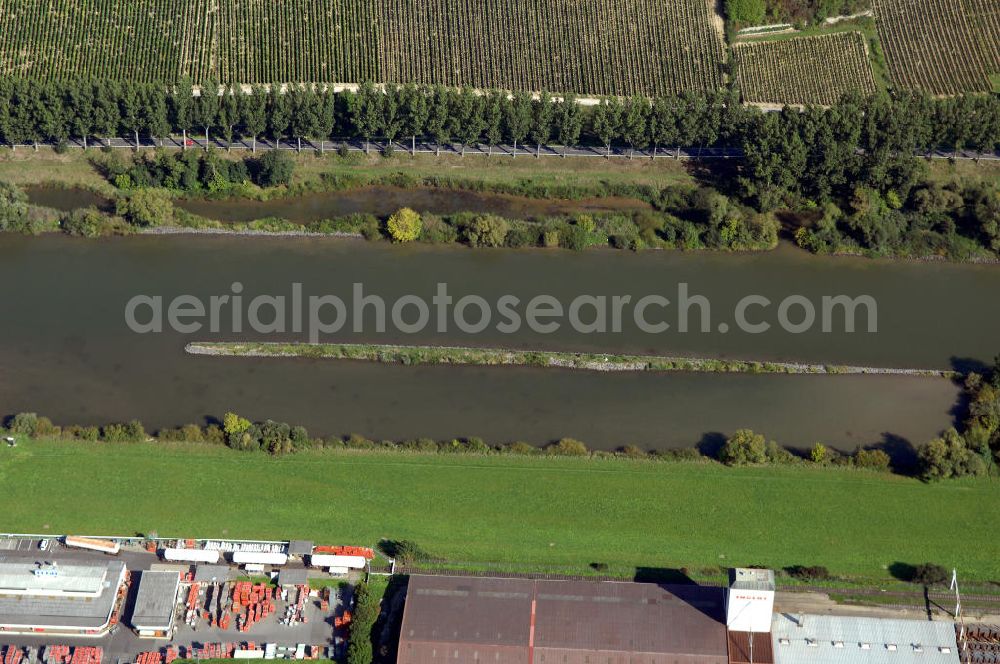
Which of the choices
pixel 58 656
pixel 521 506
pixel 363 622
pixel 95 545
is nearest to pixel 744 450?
pixel 521 506

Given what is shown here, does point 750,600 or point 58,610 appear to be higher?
point 750,600

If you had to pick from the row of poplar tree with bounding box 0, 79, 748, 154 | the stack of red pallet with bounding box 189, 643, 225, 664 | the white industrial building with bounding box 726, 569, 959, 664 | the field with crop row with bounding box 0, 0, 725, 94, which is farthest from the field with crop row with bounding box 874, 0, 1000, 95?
the stack of red pallet with bounding box 189, 643, 225, 664

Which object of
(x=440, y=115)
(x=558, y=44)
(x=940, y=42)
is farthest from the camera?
(x=940, y=42)

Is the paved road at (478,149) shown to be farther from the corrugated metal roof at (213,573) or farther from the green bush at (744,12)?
A: the corrugated metal roof at (213,573)

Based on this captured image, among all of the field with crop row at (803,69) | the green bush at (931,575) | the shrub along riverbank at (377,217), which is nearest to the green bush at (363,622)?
the green bush at (931,575)

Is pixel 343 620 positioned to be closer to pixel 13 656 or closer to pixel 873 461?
pixel 13 656

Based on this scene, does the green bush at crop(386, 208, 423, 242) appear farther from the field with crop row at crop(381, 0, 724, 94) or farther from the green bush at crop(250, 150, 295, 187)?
the field with crop row at crop(381, 0, 724, 94)

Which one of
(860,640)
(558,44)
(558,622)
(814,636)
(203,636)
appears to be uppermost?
(558,44)
